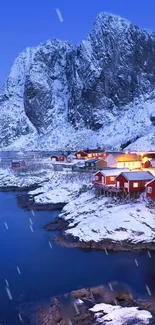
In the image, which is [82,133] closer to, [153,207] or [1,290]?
[153,207]

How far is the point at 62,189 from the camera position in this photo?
194ft

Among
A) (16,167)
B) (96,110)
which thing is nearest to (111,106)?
(96,110)

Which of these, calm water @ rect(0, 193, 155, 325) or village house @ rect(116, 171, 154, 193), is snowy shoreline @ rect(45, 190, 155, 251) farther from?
village house @ rect(116, 171, 154, 193)

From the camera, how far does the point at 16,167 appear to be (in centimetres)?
9181

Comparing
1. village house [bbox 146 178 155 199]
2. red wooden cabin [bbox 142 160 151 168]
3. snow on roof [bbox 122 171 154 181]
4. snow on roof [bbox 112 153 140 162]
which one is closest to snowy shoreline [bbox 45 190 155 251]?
village house [bbox 146 178 155 199]

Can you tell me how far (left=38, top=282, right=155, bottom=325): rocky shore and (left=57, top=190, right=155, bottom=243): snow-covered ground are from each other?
370 inches

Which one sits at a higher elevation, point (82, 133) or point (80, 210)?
point (82, 133)

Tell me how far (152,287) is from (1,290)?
1193cm

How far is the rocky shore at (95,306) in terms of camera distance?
20.7 metres

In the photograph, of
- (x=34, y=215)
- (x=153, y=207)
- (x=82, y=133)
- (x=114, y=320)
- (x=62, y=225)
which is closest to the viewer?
(x=114, y=320)

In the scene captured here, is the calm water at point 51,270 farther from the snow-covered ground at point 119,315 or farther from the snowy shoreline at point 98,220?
the snow-covered ground at point 119,315

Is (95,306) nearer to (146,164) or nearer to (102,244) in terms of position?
(102,244)

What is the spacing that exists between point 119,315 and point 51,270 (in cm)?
1044

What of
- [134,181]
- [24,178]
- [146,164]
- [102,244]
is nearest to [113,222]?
[102,244]
